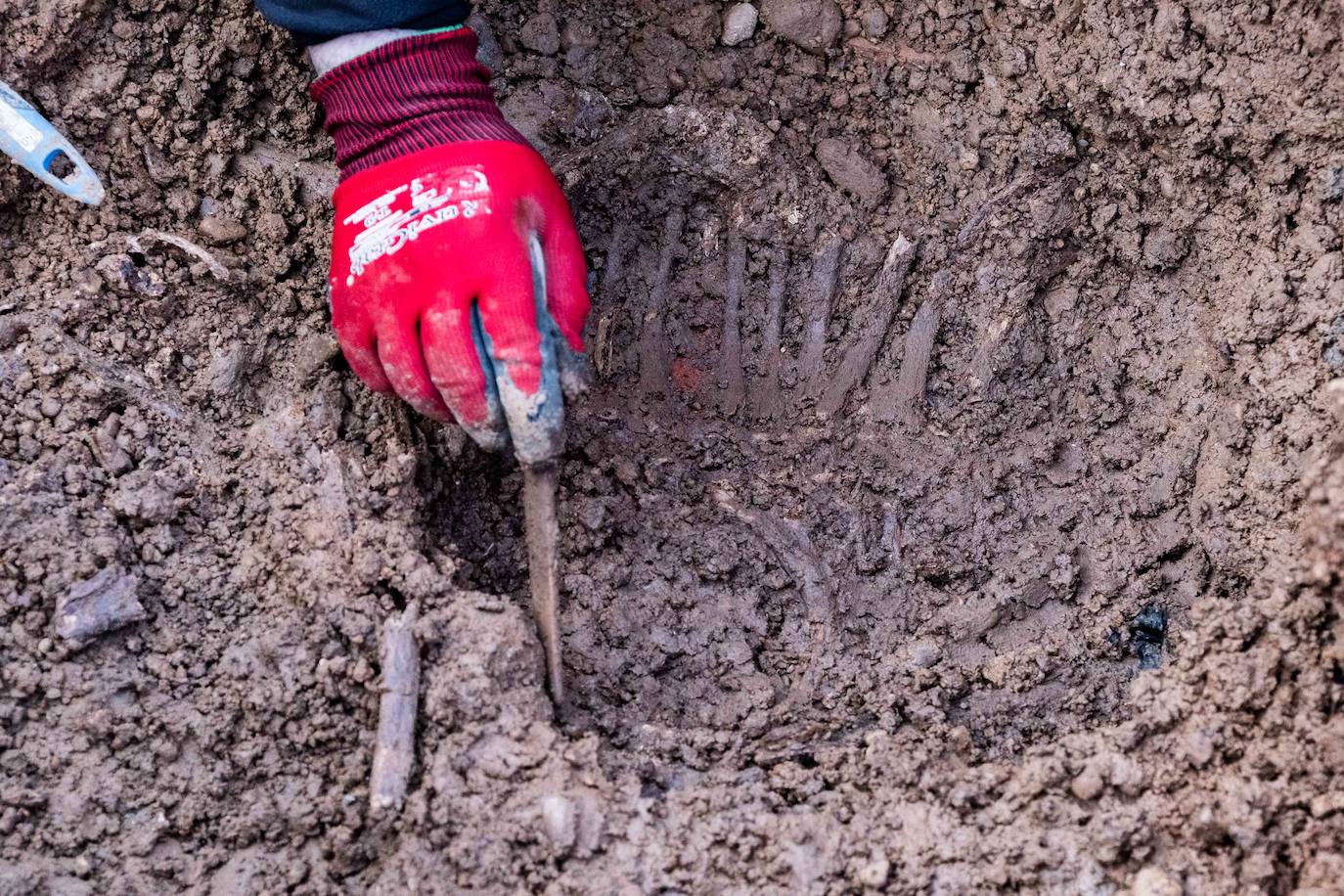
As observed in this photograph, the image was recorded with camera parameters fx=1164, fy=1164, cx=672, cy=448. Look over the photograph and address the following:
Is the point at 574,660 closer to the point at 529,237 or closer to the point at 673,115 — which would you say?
the point at 529,237

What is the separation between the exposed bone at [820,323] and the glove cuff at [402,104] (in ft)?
2.72

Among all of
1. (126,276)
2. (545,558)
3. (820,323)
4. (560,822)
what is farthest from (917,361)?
(126,276)

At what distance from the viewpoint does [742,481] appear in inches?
111

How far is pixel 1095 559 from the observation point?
8.51 ft

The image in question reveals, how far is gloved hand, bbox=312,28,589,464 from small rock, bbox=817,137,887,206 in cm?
83

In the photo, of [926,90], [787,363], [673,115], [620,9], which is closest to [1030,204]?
[926,90]

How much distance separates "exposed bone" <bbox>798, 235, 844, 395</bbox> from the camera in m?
2.92

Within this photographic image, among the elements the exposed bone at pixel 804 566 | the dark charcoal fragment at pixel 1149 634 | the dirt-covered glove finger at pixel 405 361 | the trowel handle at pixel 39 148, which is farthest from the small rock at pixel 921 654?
the trowel handle at pixel 39 148

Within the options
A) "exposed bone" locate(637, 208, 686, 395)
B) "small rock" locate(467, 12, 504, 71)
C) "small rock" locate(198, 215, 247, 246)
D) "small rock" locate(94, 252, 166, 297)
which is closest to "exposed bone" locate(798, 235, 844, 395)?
"exposed bone" locate(637, 208, 686, 395)

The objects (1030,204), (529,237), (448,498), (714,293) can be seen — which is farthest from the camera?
(714,293)

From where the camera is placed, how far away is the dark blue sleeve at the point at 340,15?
97.0 inches

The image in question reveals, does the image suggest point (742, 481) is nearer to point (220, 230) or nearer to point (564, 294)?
point (564, 294)

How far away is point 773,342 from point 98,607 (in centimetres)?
163

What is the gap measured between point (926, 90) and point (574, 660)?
1632 mm
